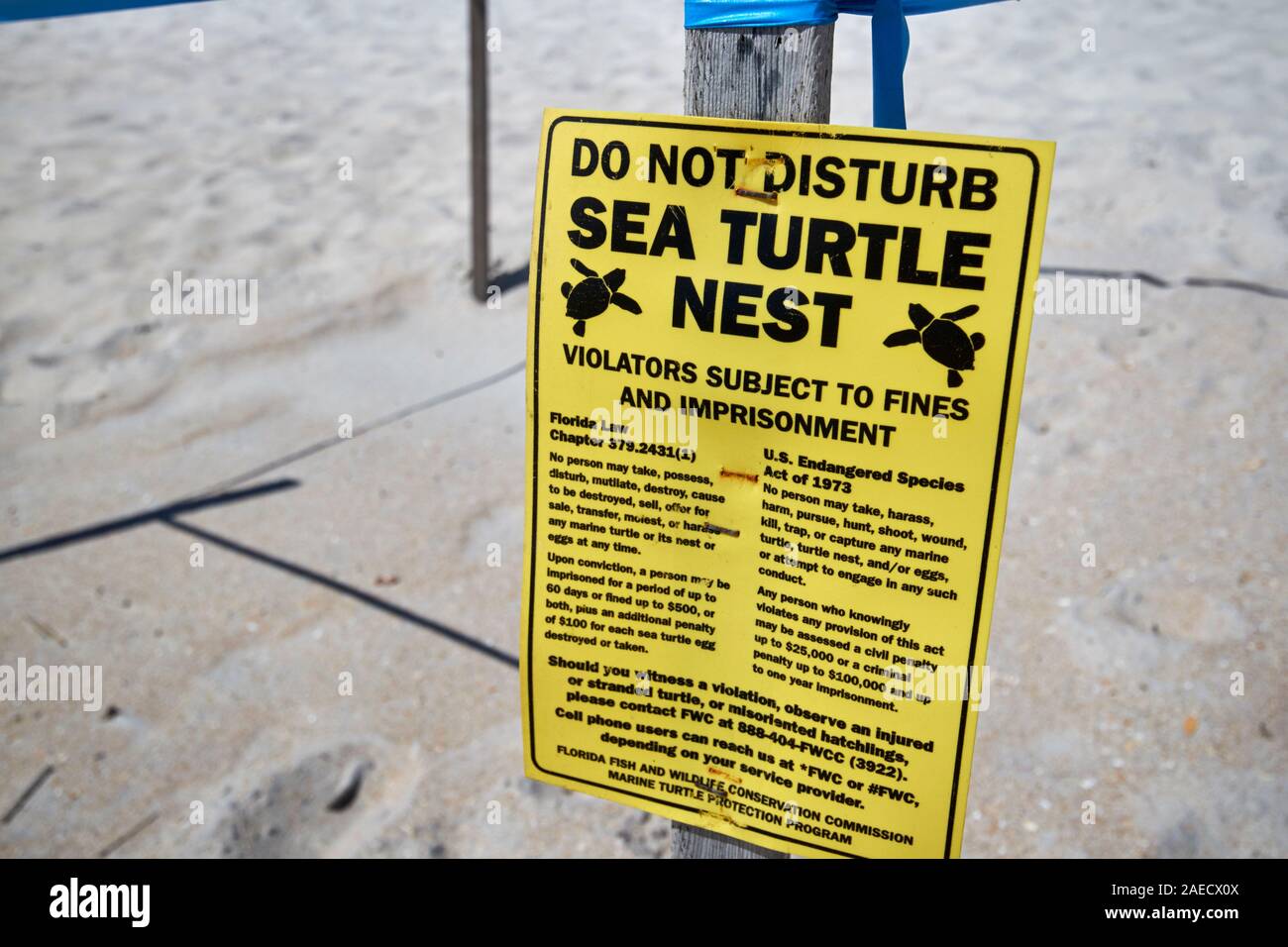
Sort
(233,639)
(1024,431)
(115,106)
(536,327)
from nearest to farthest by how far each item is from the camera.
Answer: (536,327)
(233,639)
(1024,431)
(115,106)

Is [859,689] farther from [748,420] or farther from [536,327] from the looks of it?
[536,327]

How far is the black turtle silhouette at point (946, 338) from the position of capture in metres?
1.06

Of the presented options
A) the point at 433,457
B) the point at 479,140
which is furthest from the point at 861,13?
the point at 479,140

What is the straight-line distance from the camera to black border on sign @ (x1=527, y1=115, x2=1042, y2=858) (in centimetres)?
104

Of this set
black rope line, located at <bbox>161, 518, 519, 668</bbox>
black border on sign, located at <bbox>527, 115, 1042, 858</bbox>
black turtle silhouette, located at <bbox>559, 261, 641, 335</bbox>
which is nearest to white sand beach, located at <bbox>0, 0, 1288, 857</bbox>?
black rope line, located at <bbox>161, 518, 519, 668</bbox>

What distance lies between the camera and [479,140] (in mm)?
4355

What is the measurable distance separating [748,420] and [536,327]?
29 cm

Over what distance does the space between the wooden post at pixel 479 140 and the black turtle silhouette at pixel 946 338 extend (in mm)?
3419

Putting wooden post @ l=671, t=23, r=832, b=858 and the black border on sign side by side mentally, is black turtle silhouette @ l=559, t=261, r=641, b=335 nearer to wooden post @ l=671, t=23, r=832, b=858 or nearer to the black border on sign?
the black border on sign

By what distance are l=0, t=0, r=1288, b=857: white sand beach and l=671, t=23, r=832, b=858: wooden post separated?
180 cm

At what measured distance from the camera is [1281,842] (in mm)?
2250

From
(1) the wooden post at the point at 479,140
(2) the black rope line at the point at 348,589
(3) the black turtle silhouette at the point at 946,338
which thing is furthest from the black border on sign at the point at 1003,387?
(1) the wooden post at the point at 479,140
